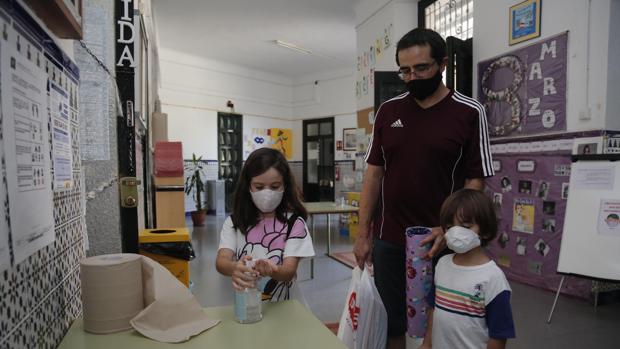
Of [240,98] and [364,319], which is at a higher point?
[240,98]

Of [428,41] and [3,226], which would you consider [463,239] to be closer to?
[428,41]

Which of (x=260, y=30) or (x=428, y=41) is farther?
(x=260, y=30)

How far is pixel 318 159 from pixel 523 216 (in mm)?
6724

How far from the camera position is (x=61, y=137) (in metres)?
0.91

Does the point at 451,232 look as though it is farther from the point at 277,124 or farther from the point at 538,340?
the point at 277,124

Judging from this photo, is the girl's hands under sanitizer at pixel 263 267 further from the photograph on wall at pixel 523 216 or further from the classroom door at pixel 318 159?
the classroom door at pixel 318 159

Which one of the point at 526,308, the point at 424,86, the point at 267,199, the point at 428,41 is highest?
the point at 428,41

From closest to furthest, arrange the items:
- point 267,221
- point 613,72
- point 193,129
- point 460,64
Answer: point 267,221, point 613,72, point 460,64, point 193,129

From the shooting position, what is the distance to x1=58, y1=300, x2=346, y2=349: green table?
31.7 inches

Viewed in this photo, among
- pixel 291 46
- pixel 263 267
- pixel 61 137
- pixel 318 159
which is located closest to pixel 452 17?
pixel 291 46

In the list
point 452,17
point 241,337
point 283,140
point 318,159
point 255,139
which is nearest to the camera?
point 241,337

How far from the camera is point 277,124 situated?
1002 centimetres

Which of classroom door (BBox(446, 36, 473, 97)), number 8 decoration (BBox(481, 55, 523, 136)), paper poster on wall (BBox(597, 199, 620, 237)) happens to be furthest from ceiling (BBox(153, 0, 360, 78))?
paper poster on wall (BBox(597, 199, 620, 237))

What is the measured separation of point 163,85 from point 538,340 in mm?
7726
